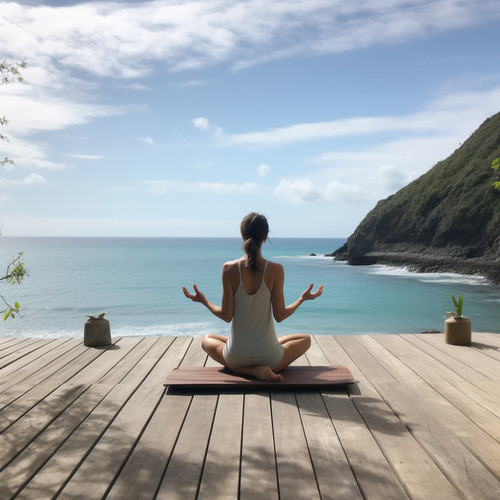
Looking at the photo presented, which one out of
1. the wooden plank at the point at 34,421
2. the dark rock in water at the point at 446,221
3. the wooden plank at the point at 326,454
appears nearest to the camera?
the wooden plank at the point at 326,454

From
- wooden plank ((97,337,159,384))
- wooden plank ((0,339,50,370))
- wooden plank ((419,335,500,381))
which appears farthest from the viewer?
wooden plank ((0,339,50,370))

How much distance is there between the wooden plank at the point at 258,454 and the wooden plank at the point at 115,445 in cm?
71

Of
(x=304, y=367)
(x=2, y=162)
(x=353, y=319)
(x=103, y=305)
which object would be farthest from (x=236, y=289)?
(x=103, y=305)

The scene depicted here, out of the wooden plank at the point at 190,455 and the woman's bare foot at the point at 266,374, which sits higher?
the woman's bare foot at the point at 266,374

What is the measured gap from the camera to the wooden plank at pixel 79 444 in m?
2.57

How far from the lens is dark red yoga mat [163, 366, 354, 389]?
166 inches

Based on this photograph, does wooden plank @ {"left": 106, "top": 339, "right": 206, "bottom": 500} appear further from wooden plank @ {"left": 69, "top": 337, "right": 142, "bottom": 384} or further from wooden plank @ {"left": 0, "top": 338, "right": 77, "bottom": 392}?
wooden plank @ {"left": 0, "top": 338, "right": 77, "bottom": 392}

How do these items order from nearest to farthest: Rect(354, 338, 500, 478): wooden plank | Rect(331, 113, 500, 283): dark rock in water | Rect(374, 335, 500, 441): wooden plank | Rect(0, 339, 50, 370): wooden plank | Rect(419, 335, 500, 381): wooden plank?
Rect(354, 338, 500, 478): wooden plank, Rect(374, 335, 500, 441): wooden plank, Rect(419, 335, 500, 381): wooden plank, Rect(0, 339, 50, 370): wooden plank, Rect(331, 113, 500, 283): dark rock in water

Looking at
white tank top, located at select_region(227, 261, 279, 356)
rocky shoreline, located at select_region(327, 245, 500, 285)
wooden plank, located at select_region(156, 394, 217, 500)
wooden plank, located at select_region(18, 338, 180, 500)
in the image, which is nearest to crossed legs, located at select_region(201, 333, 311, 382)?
white tank top, located at select_region(227, 261, 279, 356)

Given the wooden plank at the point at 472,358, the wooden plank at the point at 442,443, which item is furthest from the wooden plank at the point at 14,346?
the wooden plank at the point at 472,358

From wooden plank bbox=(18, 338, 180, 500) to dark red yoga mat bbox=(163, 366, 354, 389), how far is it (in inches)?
16.5

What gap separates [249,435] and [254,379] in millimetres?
1100

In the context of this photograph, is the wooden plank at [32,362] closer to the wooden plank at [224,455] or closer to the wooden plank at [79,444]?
the wooden plank at [79,444]

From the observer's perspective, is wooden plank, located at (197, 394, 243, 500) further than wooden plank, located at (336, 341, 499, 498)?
No
